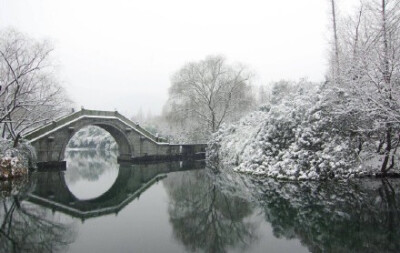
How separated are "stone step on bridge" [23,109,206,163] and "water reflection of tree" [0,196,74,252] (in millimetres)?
15106

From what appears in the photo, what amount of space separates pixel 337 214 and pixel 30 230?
8.57 metres

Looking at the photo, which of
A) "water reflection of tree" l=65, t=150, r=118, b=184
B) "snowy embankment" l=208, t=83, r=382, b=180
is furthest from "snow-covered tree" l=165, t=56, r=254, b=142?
"snowy embankment" l=208, t=83, r=382, b=180

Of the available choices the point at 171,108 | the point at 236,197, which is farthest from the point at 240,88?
the point at 236,197

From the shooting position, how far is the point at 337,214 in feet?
31.8

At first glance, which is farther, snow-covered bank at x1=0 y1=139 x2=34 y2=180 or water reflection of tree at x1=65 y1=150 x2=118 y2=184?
water reflection of tree at x1=65 y1=150 x2=118 y2=184

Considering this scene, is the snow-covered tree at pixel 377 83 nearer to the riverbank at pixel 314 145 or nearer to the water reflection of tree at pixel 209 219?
the riverbank at pixel 314 145

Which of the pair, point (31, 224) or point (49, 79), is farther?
point (49, 79)

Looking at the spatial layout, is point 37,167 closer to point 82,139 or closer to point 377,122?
point 377,122

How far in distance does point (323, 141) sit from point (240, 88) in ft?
68.1

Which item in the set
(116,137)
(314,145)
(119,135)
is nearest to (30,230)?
(314,145)

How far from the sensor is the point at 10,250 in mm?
7129

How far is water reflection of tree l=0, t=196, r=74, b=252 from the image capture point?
7473mm

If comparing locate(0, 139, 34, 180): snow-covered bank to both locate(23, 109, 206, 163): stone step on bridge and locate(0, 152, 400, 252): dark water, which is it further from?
locate(23, 109, 206, 163): stone step on bridge

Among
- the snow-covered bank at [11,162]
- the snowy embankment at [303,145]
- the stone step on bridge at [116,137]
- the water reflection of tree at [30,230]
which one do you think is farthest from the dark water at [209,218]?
the stone step on bridge at [116,137]
